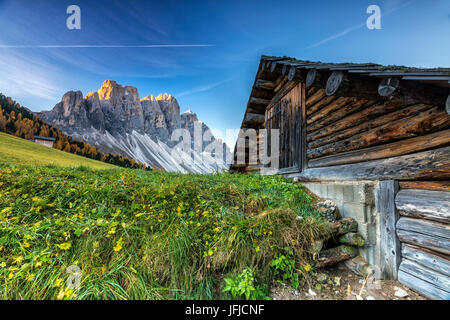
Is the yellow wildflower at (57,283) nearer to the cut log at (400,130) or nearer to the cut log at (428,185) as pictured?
the cut log at (428,185)

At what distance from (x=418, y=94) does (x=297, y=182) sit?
3678mm

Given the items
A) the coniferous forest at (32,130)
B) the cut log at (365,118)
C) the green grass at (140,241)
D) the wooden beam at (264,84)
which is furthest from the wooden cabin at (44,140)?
the cut log at (365,118)

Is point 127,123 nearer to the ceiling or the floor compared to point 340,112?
nearer to the ceiling

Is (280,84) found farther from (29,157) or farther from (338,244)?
(29,157)

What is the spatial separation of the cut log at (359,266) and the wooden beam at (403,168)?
1.56 m

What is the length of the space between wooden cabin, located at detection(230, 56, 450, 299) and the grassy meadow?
0.96 metres

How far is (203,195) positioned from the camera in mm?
4312

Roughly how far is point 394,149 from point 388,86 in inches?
54.2

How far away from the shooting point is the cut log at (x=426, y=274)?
2.46m

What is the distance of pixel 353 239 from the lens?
351 cm

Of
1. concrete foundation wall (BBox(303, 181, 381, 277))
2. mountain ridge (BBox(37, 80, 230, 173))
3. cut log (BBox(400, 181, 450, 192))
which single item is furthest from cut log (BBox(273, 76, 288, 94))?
mountain ridge (BBox(37, 80, 230, 173))

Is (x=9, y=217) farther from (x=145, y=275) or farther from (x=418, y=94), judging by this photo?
(x=418, y=94)

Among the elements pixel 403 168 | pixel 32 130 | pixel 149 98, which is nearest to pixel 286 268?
pixel 403 168
